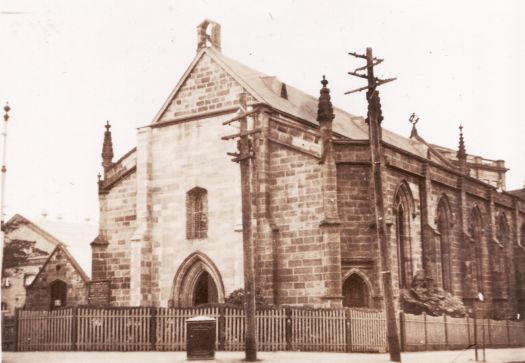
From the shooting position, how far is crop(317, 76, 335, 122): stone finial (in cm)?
2908

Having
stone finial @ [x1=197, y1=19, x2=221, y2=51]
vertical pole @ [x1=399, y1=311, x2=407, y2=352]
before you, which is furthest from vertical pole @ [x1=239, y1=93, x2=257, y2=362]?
stone finial @ [x1=197, y1=19, x2=221, y2=51]

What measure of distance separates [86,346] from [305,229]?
968 centimetres

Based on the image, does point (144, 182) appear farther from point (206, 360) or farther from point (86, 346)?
point (206, 360)

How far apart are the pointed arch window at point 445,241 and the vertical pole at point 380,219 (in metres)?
15.2

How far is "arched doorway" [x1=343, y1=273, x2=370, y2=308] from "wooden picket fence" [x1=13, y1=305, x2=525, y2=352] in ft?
9.43

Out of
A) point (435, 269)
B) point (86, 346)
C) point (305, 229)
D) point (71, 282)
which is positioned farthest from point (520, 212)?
point (86, 346)

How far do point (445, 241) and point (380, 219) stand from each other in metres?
16.7

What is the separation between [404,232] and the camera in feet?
109

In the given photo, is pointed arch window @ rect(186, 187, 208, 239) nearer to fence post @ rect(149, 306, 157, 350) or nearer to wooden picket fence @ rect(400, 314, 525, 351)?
fence post @ rect(149, 306, 157, 350)

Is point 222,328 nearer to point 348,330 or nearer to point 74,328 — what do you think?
point 348,330

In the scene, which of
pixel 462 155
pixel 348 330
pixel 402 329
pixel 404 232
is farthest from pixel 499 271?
pixel 348 330

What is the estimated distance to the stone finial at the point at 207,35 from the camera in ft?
114

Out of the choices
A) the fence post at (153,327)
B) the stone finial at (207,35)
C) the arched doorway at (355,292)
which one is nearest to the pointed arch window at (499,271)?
the arched doorway at (355,292)

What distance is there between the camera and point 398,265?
106 ft
